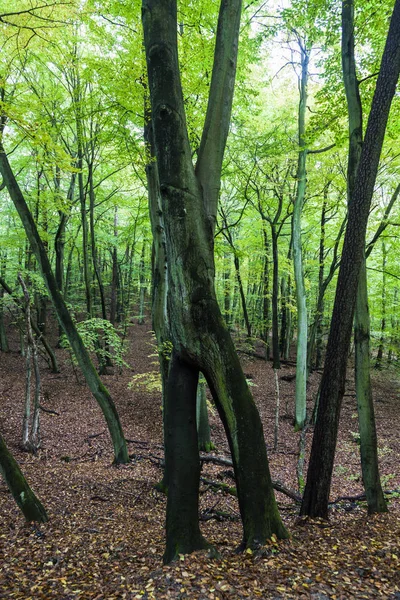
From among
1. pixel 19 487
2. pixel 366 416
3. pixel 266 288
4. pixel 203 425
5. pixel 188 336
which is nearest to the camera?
pixel 188 336

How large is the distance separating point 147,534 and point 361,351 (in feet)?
12.9

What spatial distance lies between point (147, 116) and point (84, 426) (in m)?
8.75

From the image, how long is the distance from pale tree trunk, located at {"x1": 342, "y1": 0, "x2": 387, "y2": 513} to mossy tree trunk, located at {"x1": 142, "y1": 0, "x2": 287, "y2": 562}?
1.96m

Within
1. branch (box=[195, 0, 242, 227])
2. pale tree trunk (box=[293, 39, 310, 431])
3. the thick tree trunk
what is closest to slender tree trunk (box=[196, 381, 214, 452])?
pale tree trunk (box=[293, 39, 310, 431])

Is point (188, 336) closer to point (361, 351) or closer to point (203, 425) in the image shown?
point (361, 351)

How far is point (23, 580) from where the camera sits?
3.60 metres

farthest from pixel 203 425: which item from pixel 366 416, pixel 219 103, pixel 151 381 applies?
pixel 219 103

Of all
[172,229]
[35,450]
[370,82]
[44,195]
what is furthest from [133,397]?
[370,82]

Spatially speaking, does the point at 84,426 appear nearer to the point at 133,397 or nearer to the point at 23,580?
the point at 133,397

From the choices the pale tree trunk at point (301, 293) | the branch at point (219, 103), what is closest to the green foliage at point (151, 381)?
the pale tree trunk at point (301, 293)

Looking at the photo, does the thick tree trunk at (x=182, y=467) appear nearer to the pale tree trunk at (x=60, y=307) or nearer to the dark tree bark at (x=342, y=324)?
the dark tree bark at (x=342, y=324)

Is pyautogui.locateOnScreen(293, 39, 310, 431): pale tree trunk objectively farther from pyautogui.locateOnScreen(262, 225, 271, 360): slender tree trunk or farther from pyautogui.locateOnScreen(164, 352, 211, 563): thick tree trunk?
pyautogui.locateOnScreen(164, 352, 211, 563): thick tree trunk

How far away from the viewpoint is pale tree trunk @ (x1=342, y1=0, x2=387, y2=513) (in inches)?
190

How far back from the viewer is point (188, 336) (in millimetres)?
3555
